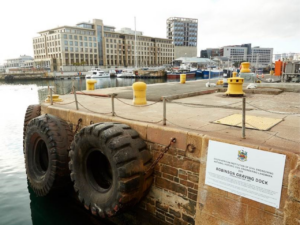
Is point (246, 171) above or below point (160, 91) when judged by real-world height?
below

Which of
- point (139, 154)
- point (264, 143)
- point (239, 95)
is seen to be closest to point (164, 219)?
point (139, 154)

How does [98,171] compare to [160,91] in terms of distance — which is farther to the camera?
[160,91]

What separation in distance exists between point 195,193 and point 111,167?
1869 millimetres

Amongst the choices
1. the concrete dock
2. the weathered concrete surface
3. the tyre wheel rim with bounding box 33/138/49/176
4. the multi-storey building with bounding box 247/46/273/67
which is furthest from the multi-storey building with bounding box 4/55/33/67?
the concrete dock

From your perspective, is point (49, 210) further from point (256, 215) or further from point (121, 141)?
point (256, 215)

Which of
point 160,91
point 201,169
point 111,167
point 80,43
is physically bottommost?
point 111,167

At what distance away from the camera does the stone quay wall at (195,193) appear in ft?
11.3

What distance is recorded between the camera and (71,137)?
23.1 ft

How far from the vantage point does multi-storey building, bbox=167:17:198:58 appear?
146m

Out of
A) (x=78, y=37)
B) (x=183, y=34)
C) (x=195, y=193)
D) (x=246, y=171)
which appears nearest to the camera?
(x=246, y=171)

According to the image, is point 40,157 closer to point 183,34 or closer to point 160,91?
point 160,91

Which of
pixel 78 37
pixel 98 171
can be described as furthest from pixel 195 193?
pixel 78 37

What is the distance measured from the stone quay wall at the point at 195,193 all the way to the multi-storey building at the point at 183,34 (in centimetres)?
14647

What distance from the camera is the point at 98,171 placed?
239 inches
